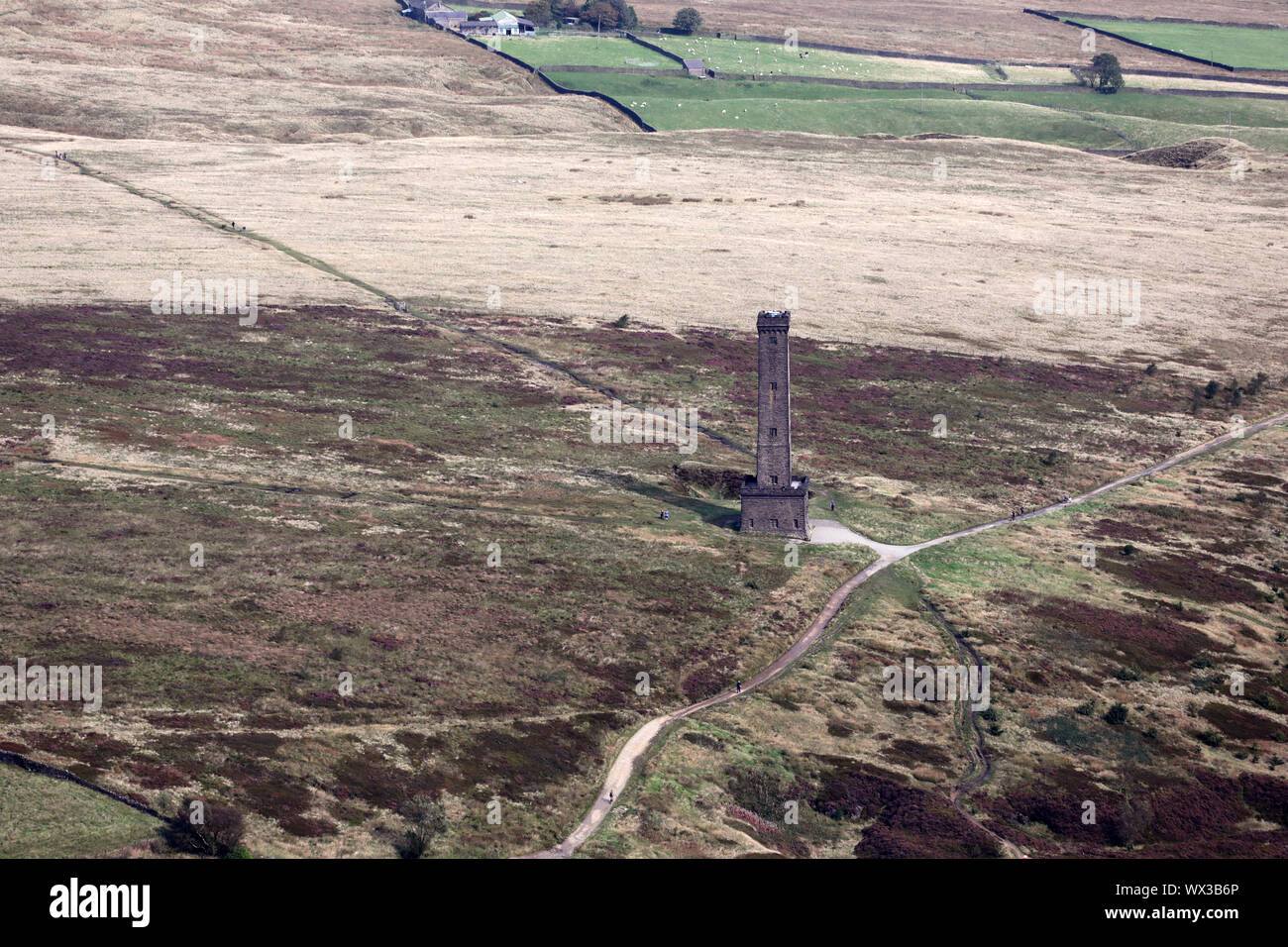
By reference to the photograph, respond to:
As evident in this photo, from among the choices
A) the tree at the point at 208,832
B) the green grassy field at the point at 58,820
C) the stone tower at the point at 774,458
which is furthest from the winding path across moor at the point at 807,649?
the green grassy field at the point at 58,820

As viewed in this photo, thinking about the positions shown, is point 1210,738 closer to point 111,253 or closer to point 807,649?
point 807,649

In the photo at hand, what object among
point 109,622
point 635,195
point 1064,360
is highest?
point 635,195

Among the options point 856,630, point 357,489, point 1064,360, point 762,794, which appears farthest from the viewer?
point 1064,360

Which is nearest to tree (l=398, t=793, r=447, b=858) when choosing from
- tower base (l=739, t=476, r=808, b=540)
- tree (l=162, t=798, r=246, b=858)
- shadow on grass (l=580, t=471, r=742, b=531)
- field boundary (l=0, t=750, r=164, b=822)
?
tree (l=162, t=798, r=246, b=858)

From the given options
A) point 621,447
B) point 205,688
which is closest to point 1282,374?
point 621,447

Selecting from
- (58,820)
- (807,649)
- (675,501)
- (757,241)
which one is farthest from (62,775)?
(757,241)

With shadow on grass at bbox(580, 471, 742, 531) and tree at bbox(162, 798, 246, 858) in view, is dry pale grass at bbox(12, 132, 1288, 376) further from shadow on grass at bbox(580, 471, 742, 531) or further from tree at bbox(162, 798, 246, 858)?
tree at bbox(162, 798, 246, 858)
